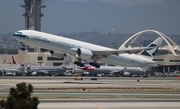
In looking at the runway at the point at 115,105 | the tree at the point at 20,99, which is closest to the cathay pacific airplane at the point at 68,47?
the runway at the point at 115,105

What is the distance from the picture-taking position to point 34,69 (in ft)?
484

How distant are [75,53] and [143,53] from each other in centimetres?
2588

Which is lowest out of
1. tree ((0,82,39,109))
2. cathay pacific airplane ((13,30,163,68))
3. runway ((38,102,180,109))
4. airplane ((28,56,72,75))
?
runway ((38,102,180,109))

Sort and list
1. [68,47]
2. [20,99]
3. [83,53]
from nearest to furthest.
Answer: [20,99] < [83,53] < [68,47]

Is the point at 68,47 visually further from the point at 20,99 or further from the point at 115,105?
the point at 20,99

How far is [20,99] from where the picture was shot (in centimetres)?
2748

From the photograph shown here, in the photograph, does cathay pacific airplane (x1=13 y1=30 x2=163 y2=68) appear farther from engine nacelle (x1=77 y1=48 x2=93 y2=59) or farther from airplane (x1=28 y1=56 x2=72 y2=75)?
airplane (x1=28 y1=56 x2=72 y2=75)

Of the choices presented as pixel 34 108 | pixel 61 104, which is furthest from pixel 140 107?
pixel 34 108

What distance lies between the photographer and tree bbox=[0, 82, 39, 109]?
1060 inches

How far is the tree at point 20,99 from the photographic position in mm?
26928

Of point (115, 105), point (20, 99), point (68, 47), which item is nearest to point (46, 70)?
point (68, 47)

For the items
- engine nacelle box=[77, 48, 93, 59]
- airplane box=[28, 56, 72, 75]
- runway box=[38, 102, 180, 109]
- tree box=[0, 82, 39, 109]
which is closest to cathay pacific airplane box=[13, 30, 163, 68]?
engine nacelle box=[77, 48, 93, 59]

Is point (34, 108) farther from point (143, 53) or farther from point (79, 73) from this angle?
point (79, 73)

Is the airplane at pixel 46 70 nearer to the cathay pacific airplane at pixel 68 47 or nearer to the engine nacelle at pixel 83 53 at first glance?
the cathay pacific airplane at pixel 68 47
